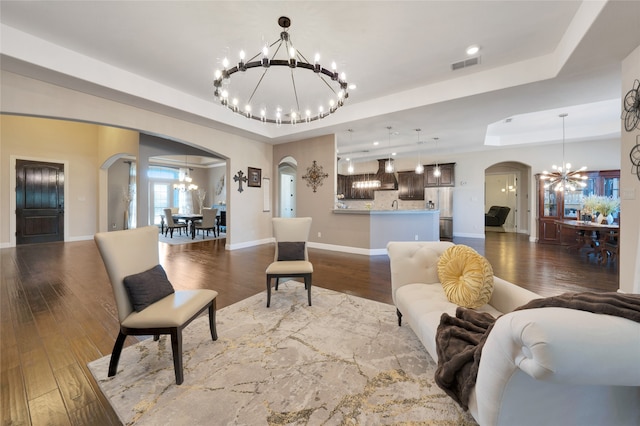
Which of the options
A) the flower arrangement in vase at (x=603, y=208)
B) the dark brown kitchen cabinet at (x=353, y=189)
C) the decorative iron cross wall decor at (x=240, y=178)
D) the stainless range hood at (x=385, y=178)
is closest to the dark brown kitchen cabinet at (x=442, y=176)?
the stainless range hood at (x=385, y=178)

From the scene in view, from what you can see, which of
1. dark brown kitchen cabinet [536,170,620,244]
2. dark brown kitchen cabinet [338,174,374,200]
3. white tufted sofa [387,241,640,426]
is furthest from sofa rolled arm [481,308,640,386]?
dark brown kitchen cabinet [338,174,374,200]

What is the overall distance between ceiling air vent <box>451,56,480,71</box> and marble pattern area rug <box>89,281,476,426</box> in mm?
3532

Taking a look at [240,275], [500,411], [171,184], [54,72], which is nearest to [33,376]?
[240,275]

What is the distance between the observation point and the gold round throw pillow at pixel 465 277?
178 cm

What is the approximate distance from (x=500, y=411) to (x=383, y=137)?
21.5 ft

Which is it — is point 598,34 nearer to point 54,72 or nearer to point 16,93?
point 54,72

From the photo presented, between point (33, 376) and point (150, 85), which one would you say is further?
point (150, 85)

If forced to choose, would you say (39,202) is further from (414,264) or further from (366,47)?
(414,264)

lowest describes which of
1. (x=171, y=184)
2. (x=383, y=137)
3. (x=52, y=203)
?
(x=52, y=203)

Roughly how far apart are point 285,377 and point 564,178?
8.30 m

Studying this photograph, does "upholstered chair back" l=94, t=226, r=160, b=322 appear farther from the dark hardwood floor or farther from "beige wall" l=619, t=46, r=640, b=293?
"beige wall" l=619, t=46, r=640, b=293

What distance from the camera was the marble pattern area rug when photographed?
140cm

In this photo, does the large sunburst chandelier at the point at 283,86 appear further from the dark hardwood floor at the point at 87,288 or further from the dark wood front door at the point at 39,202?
the dark wood front door at the point at 39,202

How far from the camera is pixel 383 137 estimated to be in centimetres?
676
